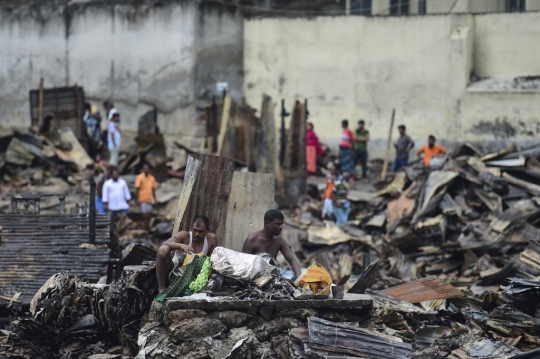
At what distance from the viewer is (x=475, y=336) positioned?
10.6 meters

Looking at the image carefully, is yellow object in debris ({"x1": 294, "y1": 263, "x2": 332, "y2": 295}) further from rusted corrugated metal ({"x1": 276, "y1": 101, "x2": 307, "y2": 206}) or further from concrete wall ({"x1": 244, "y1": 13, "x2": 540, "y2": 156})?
concrete wall ({"x1": 244, "y1": 13, "x2": 540, "y2": 156})

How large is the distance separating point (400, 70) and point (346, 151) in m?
2.89

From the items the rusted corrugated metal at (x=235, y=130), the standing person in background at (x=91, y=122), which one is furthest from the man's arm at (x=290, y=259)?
the standing person in background at (x=91, y=122)

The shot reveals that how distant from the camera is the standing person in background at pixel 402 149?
22.8 meters

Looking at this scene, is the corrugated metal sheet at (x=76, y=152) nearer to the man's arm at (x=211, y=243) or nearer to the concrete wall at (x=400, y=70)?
the concrete wall at (x=400, y=70)

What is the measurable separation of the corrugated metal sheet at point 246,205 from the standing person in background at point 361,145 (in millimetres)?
10982

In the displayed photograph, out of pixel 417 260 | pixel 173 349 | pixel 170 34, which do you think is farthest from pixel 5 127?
pixel 173 349

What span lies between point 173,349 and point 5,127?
1903 cm

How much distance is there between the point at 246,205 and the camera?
12.0 m

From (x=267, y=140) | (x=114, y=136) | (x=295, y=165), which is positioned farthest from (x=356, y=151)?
(x=114, y=136)

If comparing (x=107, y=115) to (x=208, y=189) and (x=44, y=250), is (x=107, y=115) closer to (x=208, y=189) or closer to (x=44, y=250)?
(x=44, y=250)

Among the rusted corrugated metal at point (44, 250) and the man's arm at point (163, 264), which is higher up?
the man's arm at point (163, 264)

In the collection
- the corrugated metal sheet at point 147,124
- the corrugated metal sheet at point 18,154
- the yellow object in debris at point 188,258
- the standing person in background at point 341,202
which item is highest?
the corrugated metal sheet at point 147,124

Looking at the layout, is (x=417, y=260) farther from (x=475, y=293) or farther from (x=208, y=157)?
(x=208, y=157)
